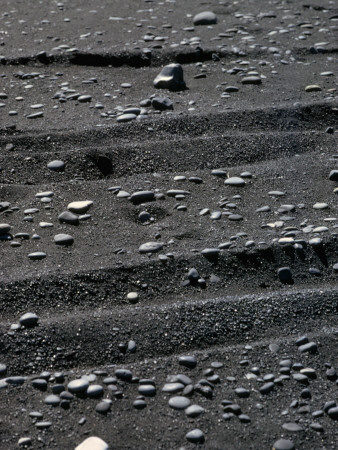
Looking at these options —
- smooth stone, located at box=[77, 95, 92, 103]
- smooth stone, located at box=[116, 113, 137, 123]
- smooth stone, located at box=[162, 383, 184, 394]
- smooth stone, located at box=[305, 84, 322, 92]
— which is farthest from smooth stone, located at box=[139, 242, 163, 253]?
smooth stone, located at box=[305, 84, 322, 92]

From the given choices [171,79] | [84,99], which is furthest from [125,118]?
[171,79]

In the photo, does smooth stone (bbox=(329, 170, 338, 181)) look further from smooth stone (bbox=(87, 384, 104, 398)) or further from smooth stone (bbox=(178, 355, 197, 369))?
smooth stone (bbox=(87, 384, 104, 398))

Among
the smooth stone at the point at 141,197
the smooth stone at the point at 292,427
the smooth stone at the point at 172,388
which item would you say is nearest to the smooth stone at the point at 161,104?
the smooth stone at the point at 141,197

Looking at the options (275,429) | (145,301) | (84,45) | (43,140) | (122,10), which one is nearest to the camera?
(275,429)

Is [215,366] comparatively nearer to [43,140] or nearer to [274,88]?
[43,140]

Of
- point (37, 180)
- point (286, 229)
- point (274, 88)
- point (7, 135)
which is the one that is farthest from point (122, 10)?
point (286, 229)

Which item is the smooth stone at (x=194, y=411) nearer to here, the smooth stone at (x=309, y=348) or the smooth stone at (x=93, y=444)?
the smooth stone at (x=93, y=444)
